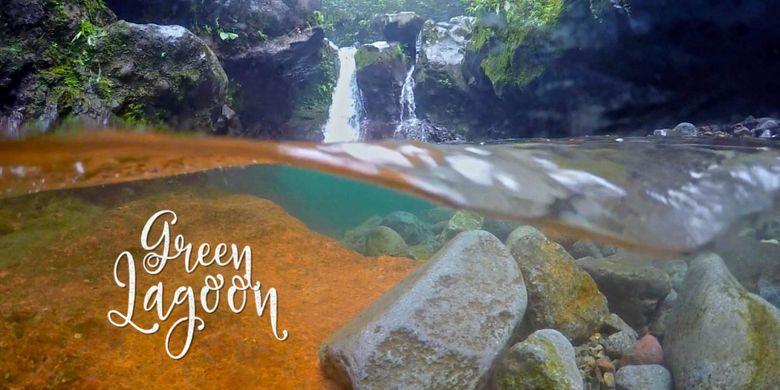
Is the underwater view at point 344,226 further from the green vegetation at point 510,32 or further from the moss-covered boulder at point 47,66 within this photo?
the green vegetation at point 510,32

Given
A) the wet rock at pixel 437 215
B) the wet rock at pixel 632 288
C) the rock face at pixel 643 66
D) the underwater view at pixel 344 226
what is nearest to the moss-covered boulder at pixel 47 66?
the underwater view at pixel 344 226

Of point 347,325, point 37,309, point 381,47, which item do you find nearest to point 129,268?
point 37,309

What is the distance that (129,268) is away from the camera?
3.11m

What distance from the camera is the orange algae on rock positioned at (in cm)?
273

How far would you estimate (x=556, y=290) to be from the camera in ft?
11.7

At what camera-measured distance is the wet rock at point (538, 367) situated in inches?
114

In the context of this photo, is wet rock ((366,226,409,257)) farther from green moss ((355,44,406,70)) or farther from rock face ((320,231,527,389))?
green moss ((355,44,406,70))

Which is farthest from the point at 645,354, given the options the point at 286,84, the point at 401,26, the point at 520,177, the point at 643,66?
the point at 401,26

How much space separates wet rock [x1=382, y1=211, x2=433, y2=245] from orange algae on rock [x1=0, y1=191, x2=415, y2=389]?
Answer: 1.38ft

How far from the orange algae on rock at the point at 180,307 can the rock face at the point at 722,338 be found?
2.20m

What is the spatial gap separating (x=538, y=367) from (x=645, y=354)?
114 cm

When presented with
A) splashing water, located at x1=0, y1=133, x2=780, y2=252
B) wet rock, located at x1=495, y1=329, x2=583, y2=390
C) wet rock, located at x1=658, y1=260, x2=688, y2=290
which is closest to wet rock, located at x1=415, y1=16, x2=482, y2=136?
splashing water, located at x1=0, y1=133, x2=780, y2=252

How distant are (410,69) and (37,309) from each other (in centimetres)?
934

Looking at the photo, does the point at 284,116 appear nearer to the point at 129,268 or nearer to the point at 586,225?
the point at 129,268
